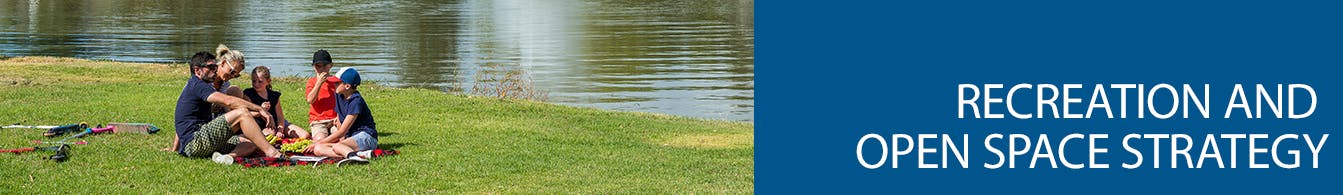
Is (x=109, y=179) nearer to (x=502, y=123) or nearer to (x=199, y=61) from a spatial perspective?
(x=199, y=61)

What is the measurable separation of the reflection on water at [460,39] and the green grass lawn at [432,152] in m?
7.04

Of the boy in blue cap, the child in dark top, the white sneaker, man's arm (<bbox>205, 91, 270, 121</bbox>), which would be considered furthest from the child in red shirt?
the white sneaker

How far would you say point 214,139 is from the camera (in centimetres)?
1257

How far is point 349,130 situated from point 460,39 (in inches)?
1350

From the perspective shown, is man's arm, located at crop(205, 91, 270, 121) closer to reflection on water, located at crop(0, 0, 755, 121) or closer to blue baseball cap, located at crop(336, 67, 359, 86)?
blue baseball cap, located at crop(336, 67, 359, 86)

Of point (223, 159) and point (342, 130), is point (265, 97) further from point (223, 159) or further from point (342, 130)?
point (223, 159)

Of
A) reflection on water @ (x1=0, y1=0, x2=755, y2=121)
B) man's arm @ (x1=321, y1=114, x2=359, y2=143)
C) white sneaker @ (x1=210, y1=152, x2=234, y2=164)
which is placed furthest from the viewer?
reflection on water @ (x1=0, y1=0, x2=755, y2=121)

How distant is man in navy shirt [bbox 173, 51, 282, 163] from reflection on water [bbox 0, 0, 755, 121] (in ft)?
39.8

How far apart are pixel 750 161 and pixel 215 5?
5961 cm

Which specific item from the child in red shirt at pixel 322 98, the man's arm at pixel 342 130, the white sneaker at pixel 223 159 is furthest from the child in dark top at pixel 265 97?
the white sneaker at pixel 223 159

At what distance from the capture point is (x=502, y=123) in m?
17.2

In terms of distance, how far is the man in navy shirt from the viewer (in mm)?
12594

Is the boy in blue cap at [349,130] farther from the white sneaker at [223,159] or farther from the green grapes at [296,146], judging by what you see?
the white sneaker at [223,159]

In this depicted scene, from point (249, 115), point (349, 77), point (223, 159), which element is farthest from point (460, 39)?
point (223, 159)
